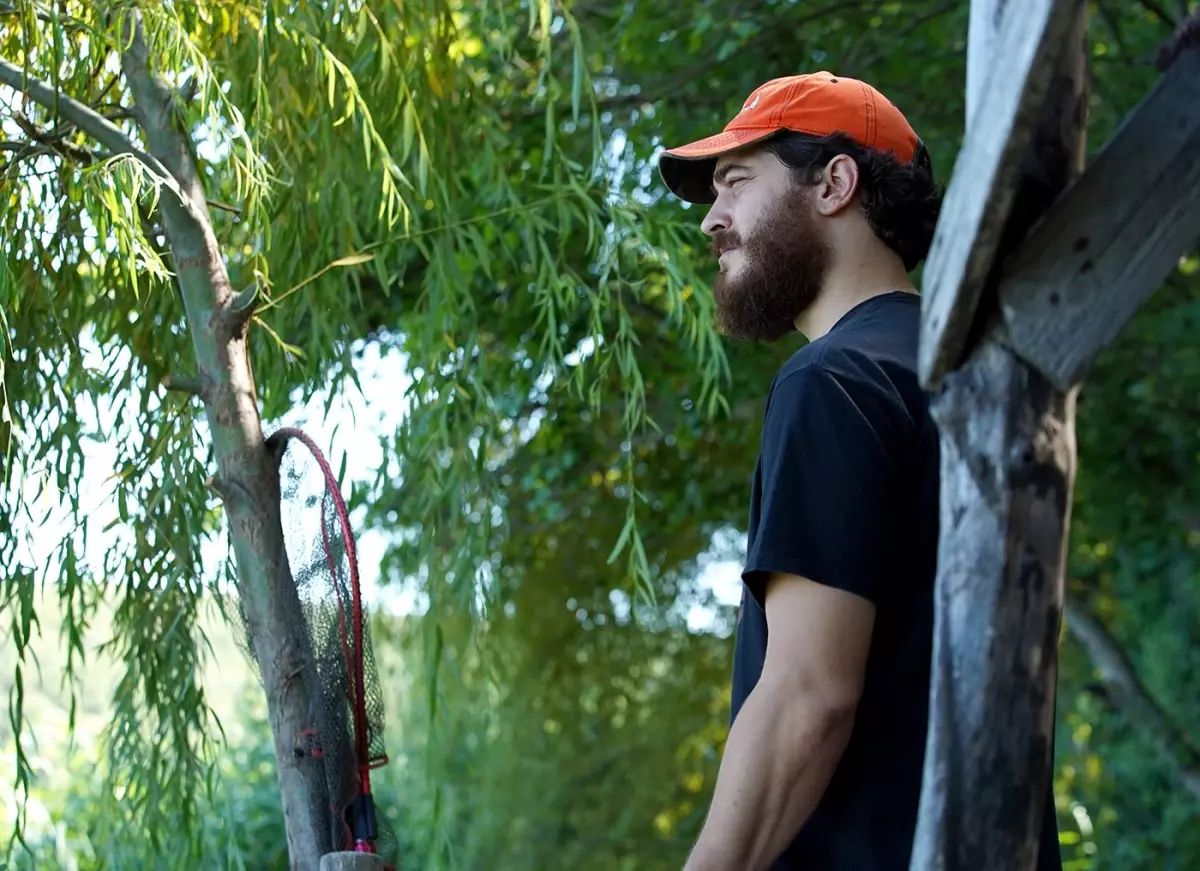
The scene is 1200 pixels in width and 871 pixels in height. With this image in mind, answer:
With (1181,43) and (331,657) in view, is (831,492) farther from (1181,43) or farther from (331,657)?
(331,657)

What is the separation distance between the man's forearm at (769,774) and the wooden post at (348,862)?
0.71m

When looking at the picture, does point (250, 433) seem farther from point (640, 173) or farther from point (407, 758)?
point (407, 758)

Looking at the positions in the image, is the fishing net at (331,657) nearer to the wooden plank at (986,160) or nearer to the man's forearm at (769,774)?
the man's forearm at (769,774)

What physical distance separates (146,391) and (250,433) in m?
0.57

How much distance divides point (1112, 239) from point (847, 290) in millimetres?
564

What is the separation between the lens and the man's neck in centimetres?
200

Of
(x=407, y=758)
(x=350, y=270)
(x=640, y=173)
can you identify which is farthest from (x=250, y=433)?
(x=407, y=758)

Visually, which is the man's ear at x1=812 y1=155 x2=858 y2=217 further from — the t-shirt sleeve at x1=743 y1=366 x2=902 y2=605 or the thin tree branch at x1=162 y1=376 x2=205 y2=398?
the thin tree branch at x1=162 y1=376 x2=205 y2=398

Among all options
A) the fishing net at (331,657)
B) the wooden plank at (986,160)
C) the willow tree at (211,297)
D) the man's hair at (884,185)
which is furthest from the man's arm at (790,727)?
the willow tree at (211,297)

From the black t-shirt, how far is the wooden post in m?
0.72

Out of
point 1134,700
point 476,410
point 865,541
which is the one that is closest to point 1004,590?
point 865,541

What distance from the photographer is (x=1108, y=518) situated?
7.65 m

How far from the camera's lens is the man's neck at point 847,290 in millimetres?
2004

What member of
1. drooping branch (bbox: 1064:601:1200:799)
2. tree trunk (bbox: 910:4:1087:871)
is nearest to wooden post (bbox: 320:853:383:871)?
tree trunk (bbox: 910:4:1087:871)
